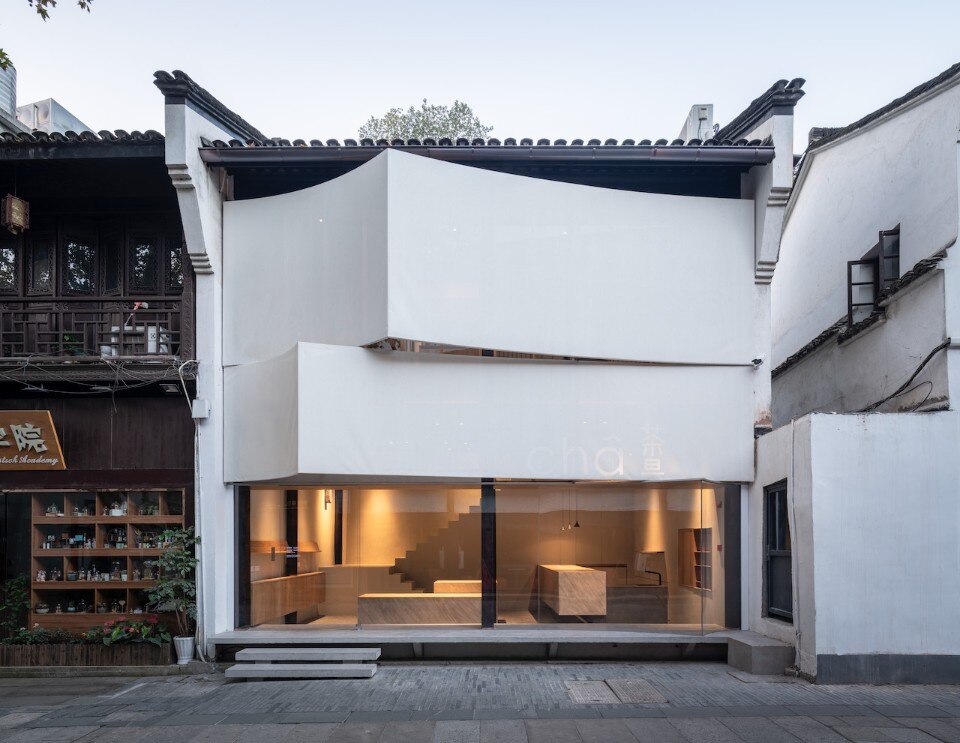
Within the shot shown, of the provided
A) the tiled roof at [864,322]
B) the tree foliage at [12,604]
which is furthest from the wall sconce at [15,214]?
the tiled roof at [864,322]

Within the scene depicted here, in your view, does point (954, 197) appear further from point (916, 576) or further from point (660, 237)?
point (916, 576)

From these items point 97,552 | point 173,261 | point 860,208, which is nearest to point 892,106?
point 860,208

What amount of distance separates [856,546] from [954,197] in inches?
202

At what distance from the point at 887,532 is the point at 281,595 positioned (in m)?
9.11

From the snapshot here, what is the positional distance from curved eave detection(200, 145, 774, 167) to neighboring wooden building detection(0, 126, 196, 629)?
58.9 inches

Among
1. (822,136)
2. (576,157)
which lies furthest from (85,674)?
(822,136)

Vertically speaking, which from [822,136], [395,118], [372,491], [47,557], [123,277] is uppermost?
[395,118]

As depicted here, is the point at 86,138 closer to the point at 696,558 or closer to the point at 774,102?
the point at 774,102

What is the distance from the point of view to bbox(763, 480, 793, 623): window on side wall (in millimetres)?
11555

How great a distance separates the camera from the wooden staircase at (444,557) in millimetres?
12430

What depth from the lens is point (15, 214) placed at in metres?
12.3

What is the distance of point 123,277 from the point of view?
1334 cm

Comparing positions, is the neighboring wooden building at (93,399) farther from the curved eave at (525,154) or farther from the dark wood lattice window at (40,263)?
the curved eave at (525,154)

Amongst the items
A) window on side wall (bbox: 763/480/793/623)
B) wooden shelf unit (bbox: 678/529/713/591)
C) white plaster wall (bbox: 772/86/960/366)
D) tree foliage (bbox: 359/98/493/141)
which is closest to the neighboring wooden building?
wooden shelf unit (bbox: 678/529/713/591)
